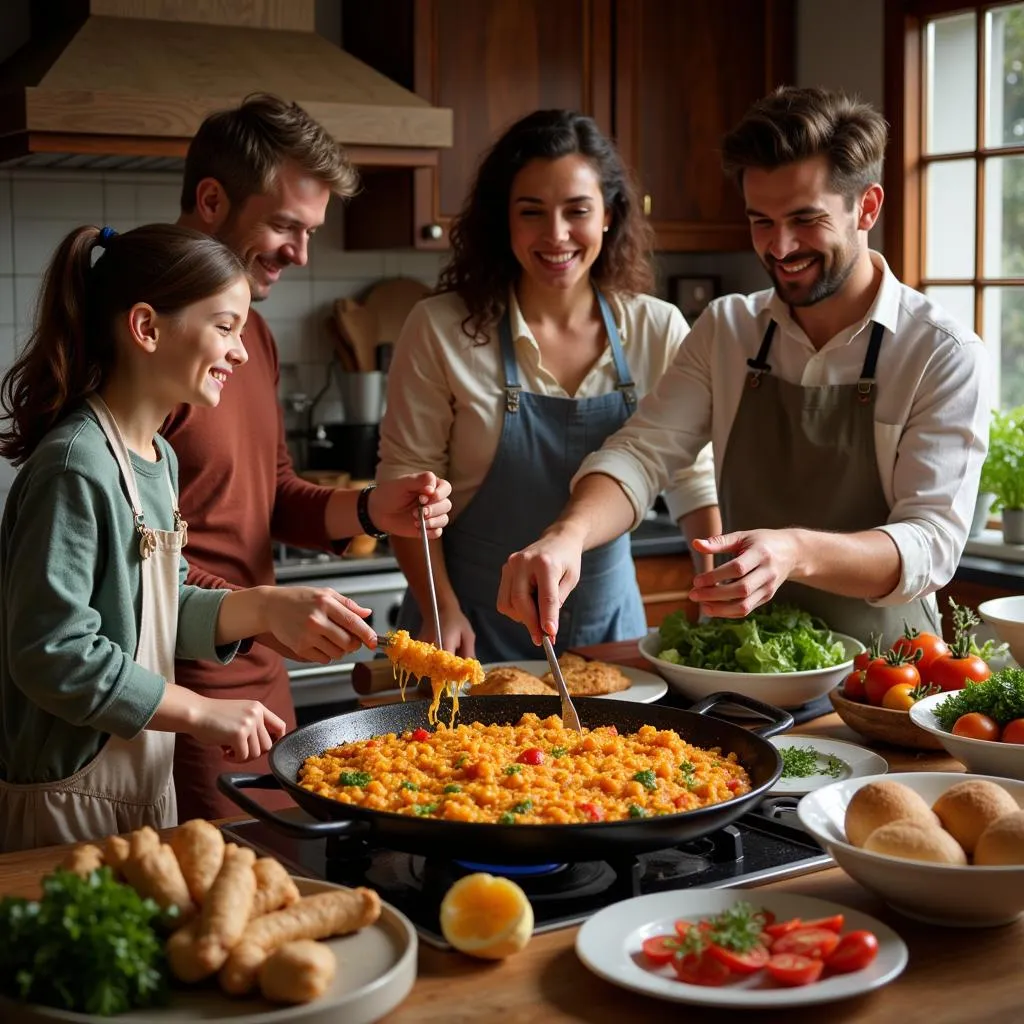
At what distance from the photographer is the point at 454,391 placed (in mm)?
2977

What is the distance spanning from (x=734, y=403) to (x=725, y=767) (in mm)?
1133

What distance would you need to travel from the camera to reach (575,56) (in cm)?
441

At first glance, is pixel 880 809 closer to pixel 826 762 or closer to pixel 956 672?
pixel 826 762

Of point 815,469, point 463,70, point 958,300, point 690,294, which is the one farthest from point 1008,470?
point 463,70

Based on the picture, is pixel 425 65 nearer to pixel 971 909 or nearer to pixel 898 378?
pixel 898 378

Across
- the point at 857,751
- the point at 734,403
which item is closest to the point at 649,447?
the point at 734,403

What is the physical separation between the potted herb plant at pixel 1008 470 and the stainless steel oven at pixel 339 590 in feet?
5.43

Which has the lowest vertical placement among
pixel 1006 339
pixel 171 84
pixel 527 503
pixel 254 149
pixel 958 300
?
pixel 527 503

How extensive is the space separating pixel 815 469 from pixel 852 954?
4.68ft

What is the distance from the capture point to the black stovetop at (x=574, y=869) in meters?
1.45

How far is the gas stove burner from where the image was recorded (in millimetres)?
1517

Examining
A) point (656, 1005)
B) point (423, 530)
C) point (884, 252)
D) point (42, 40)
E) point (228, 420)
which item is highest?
point (42, 40)

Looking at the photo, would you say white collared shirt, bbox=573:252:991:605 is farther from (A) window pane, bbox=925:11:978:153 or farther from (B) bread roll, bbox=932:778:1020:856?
(A) window pane, bbox=925:11:978:153

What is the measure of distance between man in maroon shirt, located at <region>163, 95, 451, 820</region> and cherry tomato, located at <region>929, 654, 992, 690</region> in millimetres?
842
